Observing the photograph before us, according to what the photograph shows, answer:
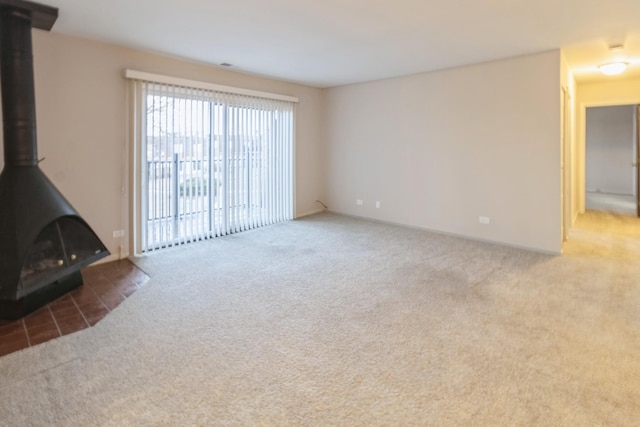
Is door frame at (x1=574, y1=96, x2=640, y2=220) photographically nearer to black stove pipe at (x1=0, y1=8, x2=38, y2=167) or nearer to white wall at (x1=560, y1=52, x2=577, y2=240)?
white wall at (x1=560, y1=52, x2=577, y2=240)

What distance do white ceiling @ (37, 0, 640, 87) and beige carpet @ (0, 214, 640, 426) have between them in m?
2.60

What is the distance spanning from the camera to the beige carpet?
1869 mm

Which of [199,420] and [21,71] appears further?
[21,71]

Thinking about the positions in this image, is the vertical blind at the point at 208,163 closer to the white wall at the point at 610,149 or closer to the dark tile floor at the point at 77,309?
the dark tile floor at the point at 77,309

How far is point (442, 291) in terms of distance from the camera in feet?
11.4

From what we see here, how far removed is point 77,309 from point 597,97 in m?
8.74

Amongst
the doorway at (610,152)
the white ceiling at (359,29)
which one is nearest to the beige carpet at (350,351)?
the white ceiling at (359,29)

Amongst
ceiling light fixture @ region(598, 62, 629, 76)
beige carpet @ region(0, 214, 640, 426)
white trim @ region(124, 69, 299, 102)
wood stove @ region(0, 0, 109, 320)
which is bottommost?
beige carpet @ region(0, 214, 640, 426)

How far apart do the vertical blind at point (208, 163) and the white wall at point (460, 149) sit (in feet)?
4.58

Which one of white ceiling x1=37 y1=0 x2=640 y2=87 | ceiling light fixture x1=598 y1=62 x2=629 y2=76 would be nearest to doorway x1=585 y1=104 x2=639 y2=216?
ceiling light fixture x1=598 y1=62 x2=629 y2=76

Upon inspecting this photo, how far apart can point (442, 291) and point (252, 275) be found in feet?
6.53

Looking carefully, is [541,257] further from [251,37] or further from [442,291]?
[251,37]

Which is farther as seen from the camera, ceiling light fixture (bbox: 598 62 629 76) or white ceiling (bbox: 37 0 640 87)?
ceiling light fixture (bbox: 598 62 629 76)

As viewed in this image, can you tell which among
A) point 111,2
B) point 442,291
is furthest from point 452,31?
point 111,2
